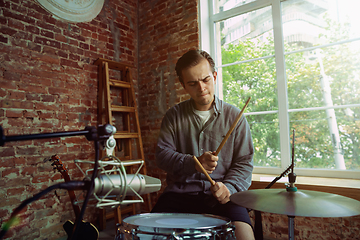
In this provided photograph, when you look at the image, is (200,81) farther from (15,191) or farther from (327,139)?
(15,191)

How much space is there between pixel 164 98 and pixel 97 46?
965 millimetres

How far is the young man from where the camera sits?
1.47 metres

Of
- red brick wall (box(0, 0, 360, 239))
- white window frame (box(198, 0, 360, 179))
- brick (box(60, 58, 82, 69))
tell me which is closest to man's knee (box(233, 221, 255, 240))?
red brick wall (box(0, 0, 360, 239))

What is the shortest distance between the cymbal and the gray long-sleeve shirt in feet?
1.35

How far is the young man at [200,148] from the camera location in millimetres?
1472

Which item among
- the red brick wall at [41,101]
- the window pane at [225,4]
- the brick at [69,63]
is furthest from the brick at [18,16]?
the window pane at [225,4]

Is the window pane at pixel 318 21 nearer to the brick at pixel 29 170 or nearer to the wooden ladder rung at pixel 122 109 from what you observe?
the wooden ladder rung at pixel 122 109

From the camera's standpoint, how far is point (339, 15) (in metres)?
2.12

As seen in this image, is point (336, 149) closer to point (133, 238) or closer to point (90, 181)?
point (133, 238)

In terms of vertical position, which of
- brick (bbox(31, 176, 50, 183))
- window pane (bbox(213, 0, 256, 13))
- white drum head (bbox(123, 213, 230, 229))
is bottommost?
white drum head (bbox(123, 213, 230, 229))

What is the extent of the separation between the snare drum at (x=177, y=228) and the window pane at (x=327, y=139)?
1.49 m

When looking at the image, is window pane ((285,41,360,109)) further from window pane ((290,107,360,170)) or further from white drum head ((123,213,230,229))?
white drum head ((123,213,230,229))

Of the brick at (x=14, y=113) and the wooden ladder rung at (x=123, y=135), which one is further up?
the brick at (x=14, y=113)

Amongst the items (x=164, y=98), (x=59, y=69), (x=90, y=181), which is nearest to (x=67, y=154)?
(x=59, y=69)
